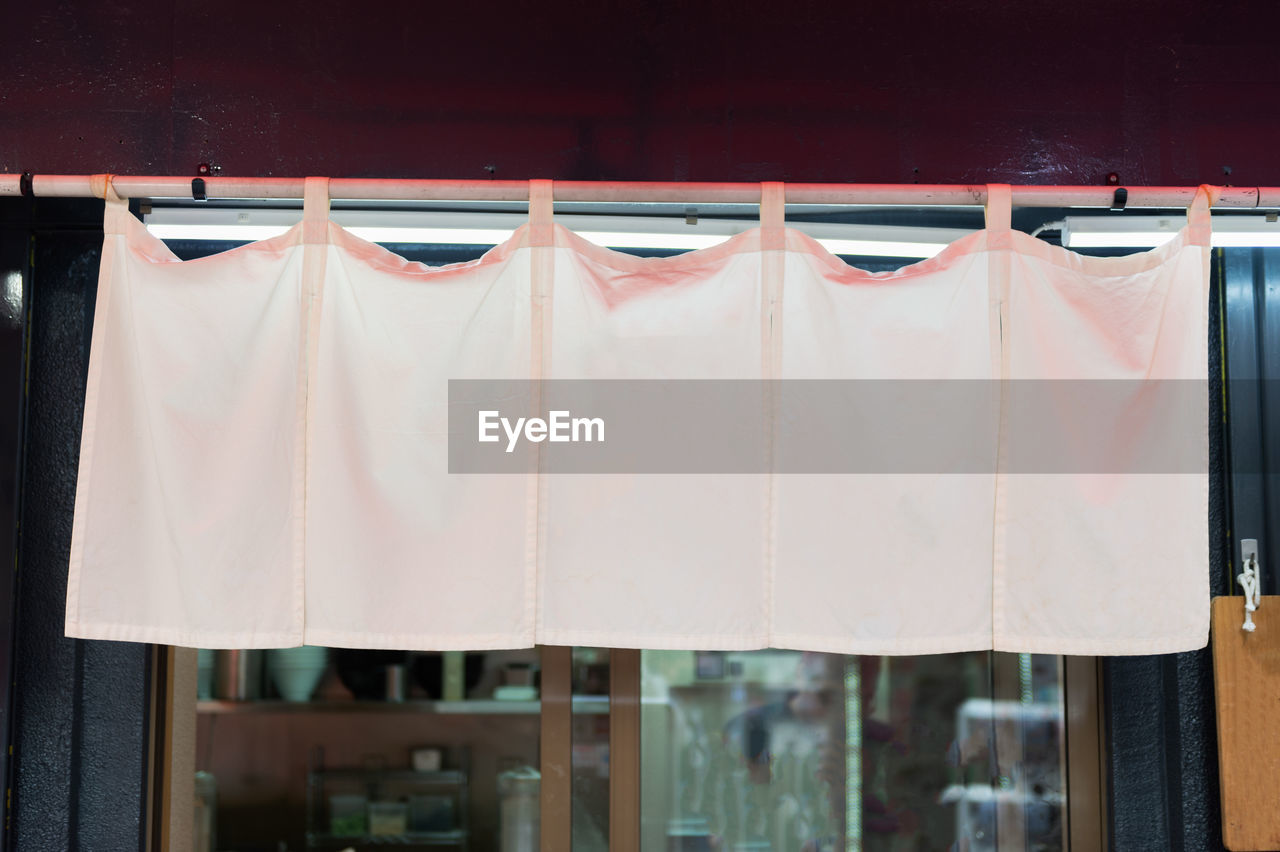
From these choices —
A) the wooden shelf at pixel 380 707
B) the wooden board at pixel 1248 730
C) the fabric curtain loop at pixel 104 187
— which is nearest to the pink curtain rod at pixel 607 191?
the fabric curtain loop at pixel 104 187

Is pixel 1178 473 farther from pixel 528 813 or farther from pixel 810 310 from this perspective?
pixel 528 813

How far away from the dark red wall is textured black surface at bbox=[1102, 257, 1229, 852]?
42.9 inches

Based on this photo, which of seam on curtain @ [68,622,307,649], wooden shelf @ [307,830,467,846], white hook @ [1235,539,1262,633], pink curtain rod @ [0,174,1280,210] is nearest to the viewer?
seam on curtain @ [68,622,307,649]

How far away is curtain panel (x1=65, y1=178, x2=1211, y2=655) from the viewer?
2.38 m

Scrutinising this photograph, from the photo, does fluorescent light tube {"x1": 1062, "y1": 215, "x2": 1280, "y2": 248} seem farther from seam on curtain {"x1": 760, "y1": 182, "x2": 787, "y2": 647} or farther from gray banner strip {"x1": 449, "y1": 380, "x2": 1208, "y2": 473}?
seam on curtain {"x1": 760, "y1": 182, "x2": 787, "y2": 647}

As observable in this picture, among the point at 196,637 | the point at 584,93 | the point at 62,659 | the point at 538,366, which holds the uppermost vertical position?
the point at 584,93

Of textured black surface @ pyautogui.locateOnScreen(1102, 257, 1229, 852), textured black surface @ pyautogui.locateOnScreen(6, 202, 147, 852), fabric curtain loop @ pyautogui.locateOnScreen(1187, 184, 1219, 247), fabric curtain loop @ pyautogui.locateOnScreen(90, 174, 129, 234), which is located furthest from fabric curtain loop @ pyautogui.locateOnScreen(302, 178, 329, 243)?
textured black surface @ pyautogui.locateOnScreen(1102, 257, 1229, 852)

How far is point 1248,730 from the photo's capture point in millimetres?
2762

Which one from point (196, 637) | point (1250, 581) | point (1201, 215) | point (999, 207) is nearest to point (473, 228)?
point (196, 637)

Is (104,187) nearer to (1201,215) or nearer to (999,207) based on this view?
(999,207)

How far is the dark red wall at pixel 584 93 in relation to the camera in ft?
8.75

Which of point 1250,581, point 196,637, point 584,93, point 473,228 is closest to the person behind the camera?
point 196,637

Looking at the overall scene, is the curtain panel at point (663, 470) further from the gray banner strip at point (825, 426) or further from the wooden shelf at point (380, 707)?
the wooden shelf at point (380, 707)

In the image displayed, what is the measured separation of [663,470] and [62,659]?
6.48 feet
